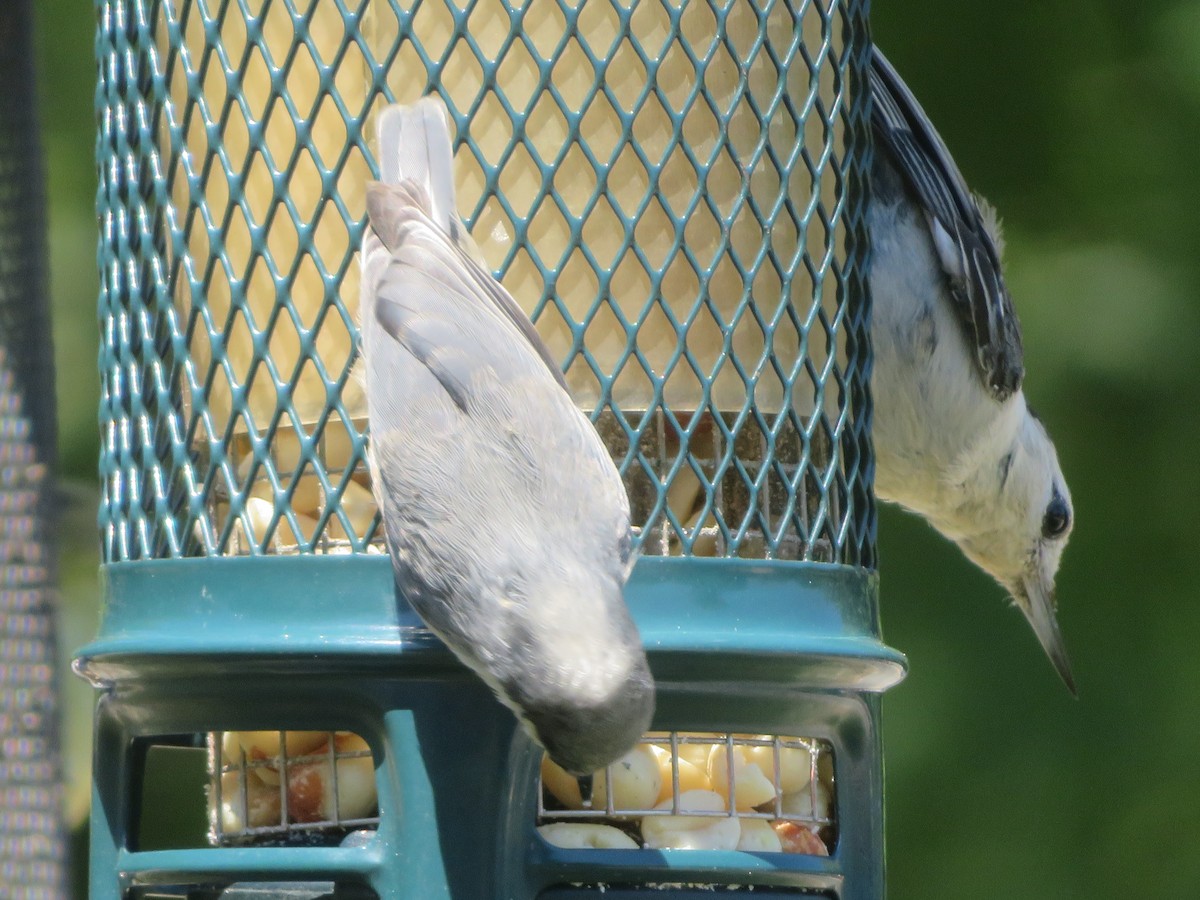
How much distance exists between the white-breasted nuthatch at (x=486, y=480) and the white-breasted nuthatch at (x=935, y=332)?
1.22 metres

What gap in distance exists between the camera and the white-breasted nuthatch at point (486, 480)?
104 inches

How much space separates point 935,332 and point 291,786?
1.71m

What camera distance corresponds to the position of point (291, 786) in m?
3.03

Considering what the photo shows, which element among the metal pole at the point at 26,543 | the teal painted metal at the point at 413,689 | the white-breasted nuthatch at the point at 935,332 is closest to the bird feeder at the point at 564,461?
the teal painted metal at the point at 413,689

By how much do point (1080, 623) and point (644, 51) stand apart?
2.46 meters

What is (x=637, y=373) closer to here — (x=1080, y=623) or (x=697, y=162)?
(x=697, y=162)

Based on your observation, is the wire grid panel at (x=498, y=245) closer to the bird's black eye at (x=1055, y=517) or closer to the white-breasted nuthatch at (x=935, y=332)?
the white-breasted nuthatch at (x=935, y=332)

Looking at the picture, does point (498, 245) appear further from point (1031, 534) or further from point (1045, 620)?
point (1045, 620)

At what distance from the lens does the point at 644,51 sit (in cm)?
291

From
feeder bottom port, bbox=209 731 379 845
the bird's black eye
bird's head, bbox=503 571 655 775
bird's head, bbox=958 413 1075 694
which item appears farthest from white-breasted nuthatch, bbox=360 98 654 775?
the bird's black eye

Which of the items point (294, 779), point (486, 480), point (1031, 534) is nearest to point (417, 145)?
point (486, 480)

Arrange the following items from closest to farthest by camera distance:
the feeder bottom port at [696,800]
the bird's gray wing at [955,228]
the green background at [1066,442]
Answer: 1. the feeder bottom port at [696,800]
2. the bird's gray wing at [955,228]
3. the green background at [1066,442]

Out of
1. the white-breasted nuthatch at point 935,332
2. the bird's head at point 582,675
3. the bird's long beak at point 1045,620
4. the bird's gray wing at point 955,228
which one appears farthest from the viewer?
the bird's long beak at point 1045,620

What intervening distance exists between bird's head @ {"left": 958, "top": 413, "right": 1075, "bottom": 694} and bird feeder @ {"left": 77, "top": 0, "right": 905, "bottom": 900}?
1.34 meters
